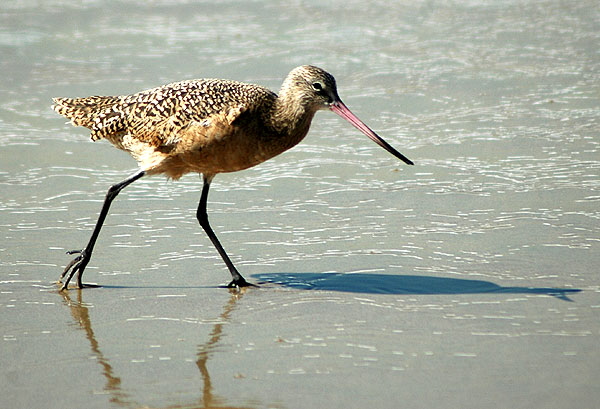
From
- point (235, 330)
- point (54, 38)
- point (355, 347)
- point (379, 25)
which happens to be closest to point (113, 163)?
point (235, 330)

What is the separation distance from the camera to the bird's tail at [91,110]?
198 inches

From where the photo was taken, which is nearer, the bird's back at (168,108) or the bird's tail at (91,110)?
the bird's back at (168,108)

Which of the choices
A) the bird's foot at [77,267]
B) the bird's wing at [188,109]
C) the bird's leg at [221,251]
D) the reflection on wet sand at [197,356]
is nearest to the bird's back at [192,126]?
the bird's wing at [188,109]

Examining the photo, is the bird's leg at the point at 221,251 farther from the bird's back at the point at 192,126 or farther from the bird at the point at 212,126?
the bird's back at the point at 192,126

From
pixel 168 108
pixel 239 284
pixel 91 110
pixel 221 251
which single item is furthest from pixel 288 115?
pixel 91 110

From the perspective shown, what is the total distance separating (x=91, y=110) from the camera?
5188 millimetres

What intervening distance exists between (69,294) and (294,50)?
18.2 ft

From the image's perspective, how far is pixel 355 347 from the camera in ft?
12.2

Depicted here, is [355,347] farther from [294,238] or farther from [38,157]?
[38,157]

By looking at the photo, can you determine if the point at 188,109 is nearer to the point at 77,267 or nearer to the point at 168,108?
the point at 168,108

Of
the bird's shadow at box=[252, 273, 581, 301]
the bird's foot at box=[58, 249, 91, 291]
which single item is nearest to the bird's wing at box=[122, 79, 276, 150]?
the bird's foot at box=[58, 249, 91, 291]

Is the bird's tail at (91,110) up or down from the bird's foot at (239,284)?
up

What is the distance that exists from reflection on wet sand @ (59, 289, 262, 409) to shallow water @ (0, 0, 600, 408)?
1 cm

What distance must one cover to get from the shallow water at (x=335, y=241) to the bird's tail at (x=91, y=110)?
2.14 feet
